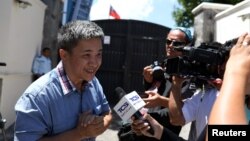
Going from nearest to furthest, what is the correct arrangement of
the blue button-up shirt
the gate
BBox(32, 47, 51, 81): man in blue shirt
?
1. the blue button-up shirt
2. BBox(32, 47, 51, 81): man in blue shirt
3. the gate

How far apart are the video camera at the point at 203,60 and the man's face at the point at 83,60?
40 cm

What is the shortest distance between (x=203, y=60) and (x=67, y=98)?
731mm

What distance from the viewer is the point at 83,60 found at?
220 cm

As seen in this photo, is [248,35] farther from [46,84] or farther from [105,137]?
[105,137]

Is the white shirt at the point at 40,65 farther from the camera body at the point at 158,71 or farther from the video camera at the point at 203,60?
the video camera at the point at 203,60

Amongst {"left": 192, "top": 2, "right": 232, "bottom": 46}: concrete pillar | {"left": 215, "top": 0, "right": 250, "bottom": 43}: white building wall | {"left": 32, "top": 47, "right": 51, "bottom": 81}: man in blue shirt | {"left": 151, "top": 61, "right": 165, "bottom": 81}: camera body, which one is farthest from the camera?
{"left": 32, "top": 47, "right": 51, "bottom": 81}: man in blue shirt

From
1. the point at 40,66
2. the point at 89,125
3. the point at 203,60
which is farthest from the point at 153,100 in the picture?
the point at 40,66

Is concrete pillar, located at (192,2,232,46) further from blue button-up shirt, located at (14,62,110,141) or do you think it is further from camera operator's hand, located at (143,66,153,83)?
blue button-up shirt, located at (14,62,110,141)

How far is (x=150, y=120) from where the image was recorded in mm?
2406

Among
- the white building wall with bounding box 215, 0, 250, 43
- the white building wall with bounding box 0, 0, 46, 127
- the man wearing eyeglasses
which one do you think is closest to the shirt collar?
the man wearing eyeglasses

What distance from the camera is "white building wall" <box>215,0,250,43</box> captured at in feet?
24.4

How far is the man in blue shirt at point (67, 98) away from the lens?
6.72 ft

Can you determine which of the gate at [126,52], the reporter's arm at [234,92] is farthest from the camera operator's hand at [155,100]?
the gate at [126,52]

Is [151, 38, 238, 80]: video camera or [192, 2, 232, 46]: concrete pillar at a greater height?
[192, 2, 232, 46]: concrete pillar
